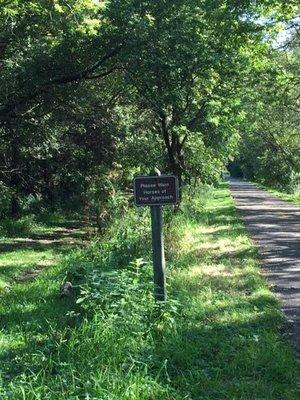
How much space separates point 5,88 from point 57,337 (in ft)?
28.1

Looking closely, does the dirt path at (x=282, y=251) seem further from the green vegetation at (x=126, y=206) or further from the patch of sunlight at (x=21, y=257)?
the patch of sunlight at (x=21, y=257)

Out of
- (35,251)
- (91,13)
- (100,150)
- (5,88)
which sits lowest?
(35,251)

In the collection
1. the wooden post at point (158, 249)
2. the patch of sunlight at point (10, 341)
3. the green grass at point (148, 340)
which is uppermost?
the wooden post at point (158, 249)

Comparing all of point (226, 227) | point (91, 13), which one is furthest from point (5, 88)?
point (226, 227)

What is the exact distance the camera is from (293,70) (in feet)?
80.5

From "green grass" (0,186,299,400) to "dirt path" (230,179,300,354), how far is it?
0.79 feet

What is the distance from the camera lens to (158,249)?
663cm

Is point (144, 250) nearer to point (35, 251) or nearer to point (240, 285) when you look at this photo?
point (240, 285)

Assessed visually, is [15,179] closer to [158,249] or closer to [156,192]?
[158,249]

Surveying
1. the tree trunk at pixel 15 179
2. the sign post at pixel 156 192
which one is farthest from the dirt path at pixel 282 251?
the tree trunk at pixel 15 179

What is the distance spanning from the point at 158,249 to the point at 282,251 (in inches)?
238

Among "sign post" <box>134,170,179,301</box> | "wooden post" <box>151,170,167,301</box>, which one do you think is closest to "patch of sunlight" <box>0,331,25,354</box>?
"wooden post" <box>151,170,167,301</box>

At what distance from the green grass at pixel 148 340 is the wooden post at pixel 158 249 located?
0.54ft

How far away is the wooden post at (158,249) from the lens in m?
6.57
